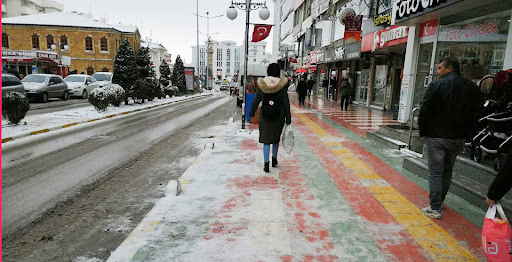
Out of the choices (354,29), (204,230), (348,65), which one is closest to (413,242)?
(204,230)

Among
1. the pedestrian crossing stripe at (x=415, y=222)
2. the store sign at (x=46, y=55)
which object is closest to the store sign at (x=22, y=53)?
the store sign at (x=46, y=55)

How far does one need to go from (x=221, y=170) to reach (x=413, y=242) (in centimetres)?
330

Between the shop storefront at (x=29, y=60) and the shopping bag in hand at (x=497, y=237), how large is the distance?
42.0 meters

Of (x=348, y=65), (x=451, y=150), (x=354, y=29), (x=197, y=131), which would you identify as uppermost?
(x=354, y=29)

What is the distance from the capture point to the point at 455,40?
8.62 metres

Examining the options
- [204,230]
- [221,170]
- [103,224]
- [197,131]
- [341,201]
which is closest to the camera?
[204,230]

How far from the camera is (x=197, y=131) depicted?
11.1 metres

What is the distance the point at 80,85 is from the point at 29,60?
18624 mm

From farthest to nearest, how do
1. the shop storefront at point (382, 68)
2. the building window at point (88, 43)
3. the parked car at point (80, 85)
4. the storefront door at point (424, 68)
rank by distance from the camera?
the building window at point (88, 43)
the parked car at point (80, 85)
the shop storefront at point (382, 68)
the storefront door at point (424, 68)

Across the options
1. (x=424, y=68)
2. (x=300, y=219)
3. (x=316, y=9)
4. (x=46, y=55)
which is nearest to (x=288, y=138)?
(x=300, y=219)

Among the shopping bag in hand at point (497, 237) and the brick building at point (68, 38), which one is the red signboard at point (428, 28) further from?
the brick building at point (68, 38)

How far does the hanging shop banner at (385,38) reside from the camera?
12.5 m

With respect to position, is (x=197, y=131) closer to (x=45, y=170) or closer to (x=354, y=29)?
(x=45, y=170)

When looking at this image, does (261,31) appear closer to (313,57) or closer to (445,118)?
(445,118)
